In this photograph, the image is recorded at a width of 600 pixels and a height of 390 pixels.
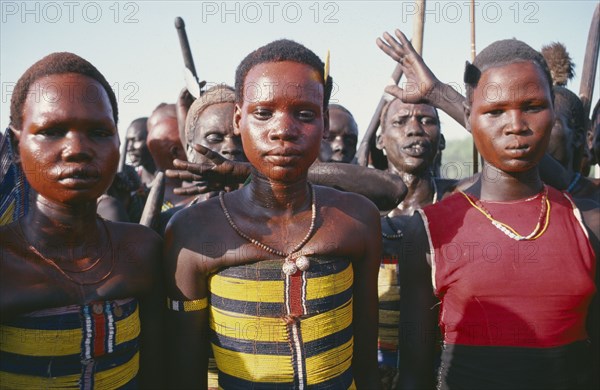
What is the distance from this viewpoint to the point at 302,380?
6.19 feet

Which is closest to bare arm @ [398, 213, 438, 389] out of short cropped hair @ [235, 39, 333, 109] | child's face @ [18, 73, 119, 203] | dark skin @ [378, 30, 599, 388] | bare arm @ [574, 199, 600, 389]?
dark skin @ [378, 30, 599, 388]

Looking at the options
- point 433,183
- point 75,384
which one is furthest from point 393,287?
point 75,384

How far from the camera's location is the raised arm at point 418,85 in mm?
2385

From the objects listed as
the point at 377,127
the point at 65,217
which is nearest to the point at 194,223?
the point at 65,217

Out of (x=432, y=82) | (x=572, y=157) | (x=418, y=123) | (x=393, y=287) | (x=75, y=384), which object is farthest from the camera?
Answer: (x=418, y=123)

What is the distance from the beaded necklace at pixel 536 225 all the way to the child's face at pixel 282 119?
2.53ft

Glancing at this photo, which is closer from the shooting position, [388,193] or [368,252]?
[368,252]

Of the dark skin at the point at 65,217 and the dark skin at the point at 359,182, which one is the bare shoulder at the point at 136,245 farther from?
the dark skin at the point at 359,182

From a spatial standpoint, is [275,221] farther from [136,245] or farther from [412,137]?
[412,137]

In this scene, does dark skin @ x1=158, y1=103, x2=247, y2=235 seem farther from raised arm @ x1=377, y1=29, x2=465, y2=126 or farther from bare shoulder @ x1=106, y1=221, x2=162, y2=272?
bare shoulder @ x1=106, y1=221, x2=162, y2=272

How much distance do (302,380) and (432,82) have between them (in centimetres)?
153

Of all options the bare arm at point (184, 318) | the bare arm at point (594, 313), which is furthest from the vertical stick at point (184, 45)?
the bare arm at point (594, 313)

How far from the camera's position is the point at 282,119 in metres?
1.83

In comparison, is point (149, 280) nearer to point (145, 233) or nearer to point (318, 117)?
point (145, 233)
